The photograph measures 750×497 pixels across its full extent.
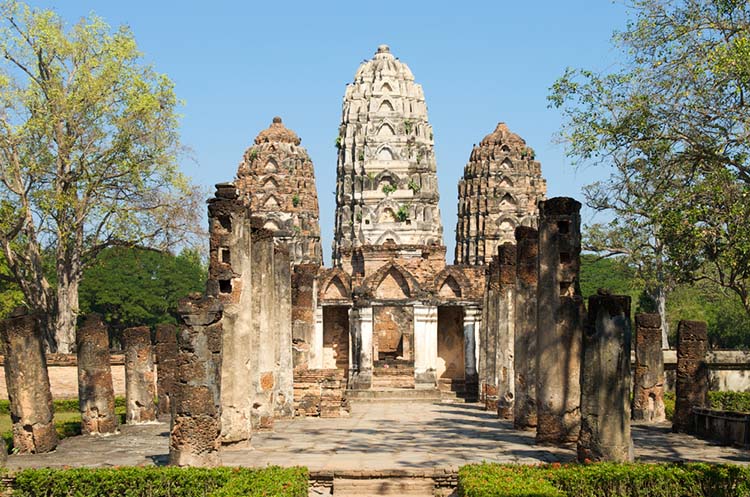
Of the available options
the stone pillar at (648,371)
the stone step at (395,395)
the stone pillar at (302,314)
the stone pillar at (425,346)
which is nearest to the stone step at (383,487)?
the stone pillar at (648,371)

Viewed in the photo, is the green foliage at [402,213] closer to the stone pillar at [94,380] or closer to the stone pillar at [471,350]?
the stone pillar at [471,350]

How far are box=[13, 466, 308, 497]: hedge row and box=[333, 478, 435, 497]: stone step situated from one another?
1.50 m

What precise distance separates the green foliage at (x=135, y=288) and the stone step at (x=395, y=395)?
90.2ft

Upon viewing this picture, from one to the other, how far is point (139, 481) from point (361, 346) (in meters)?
24.0

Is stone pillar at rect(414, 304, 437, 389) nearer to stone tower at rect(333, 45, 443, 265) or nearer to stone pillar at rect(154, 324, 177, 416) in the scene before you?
stone pillar at rect(154, 324, 177, 416)

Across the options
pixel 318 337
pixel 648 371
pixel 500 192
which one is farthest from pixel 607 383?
pixel 500 192

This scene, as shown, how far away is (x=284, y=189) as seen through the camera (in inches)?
2441

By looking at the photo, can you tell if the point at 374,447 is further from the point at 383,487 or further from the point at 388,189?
the point at 388,189

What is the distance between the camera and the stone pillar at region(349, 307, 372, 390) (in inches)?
1463

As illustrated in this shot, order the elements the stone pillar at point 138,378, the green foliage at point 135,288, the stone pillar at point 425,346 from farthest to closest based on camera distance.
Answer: the green foliage at point 135,288, the stone pillar at point 425,346, the stone pillar at point 138,378

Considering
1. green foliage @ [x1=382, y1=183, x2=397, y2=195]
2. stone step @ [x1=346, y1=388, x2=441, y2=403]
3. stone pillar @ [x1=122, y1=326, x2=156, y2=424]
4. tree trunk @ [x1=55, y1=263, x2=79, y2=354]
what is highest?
green foliage @ [x1=382, y1=183, x2=397, y2=195]

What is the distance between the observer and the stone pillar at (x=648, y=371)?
80.3ft

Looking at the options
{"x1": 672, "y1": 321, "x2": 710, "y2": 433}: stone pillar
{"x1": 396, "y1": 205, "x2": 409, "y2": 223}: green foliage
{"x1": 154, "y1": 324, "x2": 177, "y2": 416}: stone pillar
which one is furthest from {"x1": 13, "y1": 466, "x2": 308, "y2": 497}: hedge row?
{"x1": 396, "y1": 205, "x2": 409, "y2": 223}: green foliage

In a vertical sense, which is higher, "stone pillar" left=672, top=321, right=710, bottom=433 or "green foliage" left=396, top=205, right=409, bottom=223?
"green foliage" left=396, top=205, right=409, bottom=223
